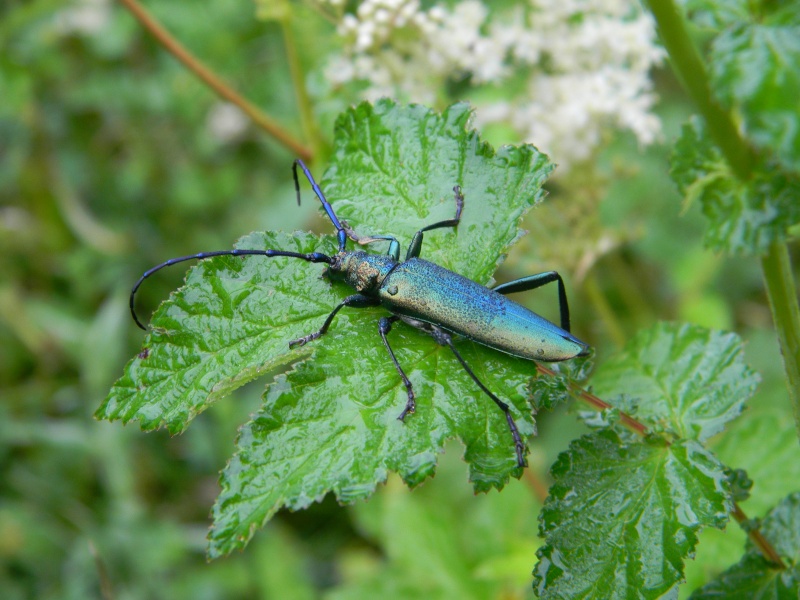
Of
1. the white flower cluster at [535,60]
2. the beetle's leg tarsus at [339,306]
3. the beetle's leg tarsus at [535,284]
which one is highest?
the white flower cluster at [535,60]

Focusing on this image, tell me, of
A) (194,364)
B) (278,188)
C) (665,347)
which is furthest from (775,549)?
(278,188)

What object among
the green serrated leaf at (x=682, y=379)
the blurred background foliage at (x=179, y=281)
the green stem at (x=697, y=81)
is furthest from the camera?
the blurred background foliage at (x=179, y=281)

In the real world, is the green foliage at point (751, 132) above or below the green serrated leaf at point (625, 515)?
above

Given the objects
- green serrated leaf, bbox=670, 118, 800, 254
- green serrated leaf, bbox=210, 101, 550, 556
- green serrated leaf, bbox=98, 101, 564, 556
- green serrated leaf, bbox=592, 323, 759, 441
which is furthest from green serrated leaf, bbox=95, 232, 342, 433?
green serrated leaf, bbox=670, 118, 800, 254

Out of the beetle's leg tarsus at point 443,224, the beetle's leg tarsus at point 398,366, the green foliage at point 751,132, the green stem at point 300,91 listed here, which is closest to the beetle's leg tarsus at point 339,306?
the beetle's leg tarsus at point 398,366

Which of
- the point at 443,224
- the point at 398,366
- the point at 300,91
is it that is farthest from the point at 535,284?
the point at 300,91

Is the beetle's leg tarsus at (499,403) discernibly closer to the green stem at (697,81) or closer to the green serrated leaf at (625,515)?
the green serrated leaf at (625,515)

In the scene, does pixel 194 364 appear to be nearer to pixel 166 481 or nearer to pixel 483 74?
pixel 483 74
